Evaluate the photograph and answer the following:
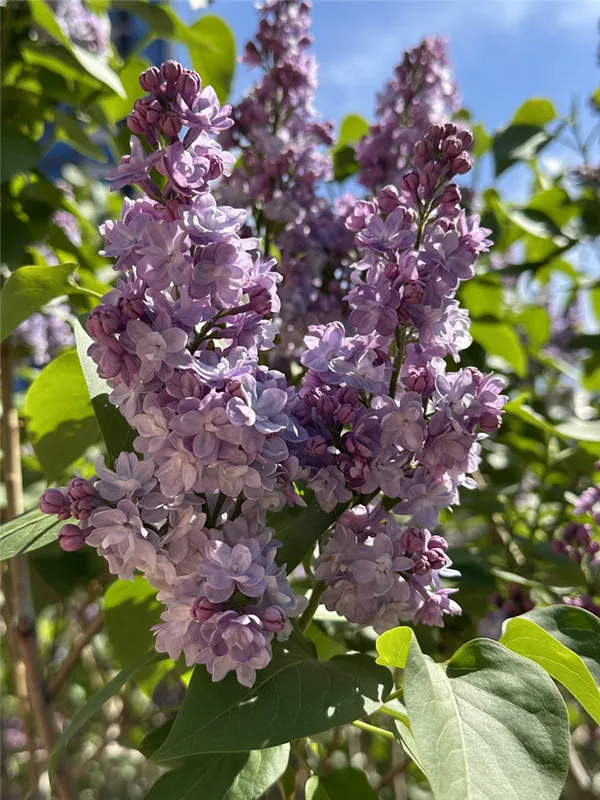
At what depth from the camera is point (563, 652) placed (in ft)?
1.97

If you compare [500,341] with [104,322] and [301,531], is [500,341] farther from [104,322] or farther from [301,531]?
[104,322]

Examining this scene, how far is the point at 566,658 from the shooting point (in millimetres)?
602

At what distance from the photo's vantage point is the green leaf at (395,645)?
1.96 ft

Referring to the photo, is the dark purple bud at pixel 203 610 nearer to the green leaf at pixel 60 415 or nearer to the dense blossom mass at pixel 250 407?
the dense blossom mass at pixel 250 407

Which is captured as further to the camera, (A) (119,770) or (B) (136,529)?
(A) (119,770)

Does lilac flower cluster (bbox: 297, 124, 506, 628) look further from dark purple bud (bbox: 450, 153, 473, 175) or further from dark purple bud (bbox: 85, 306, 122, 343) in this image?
dark purple bud (bbox: 85, 306, 122, 343)

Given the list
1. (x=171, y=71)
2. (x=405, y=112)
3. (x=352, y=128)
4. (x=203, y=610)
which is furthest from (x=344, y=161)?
(x=203, y=610)

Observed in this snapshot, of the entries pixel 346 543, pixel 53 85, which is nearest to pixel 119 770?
pixel 53 85

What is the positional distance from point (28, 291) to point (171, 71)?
0.33 meters

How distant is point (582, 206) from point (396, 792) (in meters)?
1.30

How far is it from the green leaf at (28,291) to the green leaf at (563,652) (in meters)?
0.56

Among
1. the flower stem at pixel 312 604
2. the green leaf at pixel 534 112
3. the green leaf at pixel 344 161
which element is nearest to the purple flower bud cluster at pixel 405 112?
the green leaf at pixel 344 161

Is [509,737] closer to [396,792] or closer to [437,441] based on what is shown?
[437,441]

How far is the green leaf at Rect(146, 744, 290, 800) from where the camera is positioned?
2.02ft
